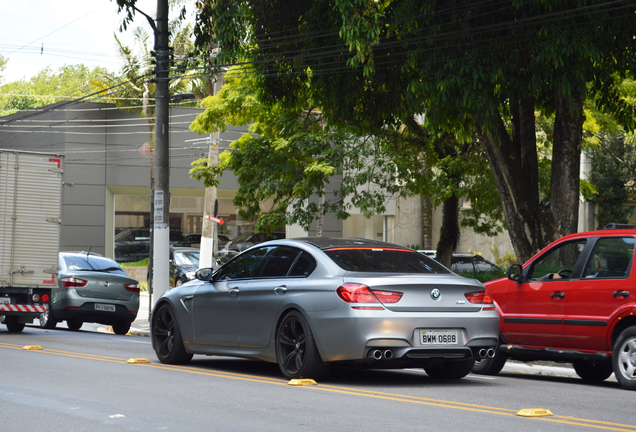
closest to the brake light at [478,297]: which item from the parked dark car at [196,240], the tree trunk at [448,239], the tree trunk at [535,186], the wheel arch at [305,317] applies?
the wheel arch at [305,317]

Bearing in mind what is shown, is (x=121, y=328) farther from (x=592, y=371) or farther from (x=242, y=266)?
(x=592, y=371)

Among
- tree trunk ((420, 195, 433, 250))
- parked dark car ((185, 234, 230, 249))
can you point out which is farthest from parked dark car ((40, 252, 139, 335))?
tree trunk ((420, 195, 433, 250))

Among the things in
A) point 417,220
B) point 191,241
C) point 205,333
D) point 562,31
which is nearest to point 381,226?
point 417,220

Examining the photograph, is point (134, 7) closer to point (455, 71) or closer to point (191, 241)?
point (455, 71)

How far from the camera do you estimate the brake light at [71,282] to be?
16.3 meters

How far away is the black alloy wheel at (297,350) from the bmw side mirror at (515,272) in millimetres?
2811

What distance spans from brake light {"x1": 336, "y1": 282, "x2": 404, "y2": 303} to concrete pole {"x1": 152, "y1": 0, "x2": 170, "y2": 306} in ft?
29.2

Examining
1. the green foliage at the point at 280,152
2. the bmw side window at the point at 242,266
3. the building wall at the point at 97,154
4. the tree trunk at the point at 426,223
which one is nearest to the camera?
the bmw side window at the point at 242,266

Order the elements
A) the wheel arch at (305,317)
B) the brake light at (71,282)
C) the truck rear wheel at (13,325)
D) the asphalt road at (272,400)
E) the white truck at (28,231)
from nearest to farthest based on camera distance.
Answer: the asphalt road at (272,400)
the wheel arch at (305,317)
the white truck at (28,231)
the truck rear wheel at (13,325)
the brake light at (71,282)

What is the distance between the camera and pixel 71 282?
53.6 ft

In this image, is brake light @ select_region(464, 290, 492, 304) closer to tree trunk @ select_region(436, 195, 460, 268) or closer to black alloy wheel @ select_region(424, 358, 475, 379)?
black alloy wheel @ select_region(424, 358, 475, 379)

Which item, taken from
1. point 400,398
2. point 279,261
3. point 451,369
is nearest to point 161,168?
point 279,261

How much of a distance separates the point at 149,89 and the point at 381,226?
45.5 ft

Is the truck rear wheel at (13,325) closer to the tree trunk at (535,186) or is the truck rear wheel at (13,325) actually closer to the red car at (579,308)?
the tree trunk at (535,186)
